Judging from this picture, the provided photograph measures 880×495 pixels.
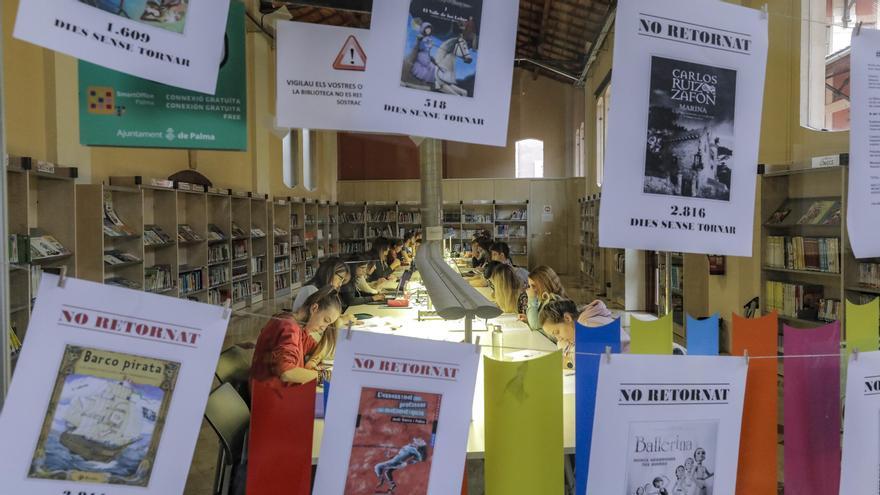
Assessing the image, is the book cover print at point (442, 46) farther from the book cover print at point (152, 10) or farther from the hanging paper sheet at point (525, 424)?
the hanging paper sheet at point (525, 424)

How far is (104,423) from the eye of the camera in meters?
0.99

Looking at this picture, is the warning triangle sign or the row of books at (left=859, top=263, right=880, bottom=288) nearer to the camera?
the warning triangle sign

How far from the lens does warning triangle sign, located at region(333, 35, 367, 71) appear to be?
110cm

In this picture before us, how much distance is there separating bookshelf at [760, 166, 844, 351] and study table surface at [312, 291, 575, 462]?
3.06 meters

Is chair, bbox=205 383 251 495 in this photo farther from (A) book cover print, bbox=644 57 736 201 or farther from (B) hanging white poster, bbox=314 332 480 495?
(A) book cover print, bbox=644 57 736 201

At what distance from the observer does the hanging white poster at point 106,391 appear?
3.11ft

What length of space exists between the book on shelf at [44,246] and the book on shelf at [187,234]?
8.20 feet

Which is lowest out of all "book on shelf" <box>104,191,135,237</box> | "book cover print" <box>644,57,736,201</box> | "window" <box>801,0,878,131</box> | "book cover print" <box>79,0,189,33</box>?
"book on shelf" <box>104,191,135,237</box>

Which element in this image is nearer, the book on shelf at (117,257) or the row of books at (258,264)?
the book on shelf at (117,257)

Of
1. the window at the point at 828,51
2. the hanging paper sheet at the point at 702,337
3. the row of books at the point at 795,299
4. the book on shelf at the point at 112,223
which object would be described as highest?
the window at the point at 828,51

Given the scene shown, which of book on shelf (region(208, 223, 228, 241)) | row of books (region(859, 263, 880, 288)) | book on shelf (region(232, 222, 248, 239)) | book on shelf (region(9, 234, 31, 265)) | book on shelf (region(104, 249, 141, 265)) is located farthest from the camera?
book on shelf (region(232, 222, 248, 239))

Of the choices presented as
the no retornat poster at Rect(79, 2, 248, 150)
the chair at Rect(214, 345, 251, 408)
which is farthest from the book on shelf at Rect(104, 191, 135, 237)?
the chair at Rect(214, 345, 251, 408)

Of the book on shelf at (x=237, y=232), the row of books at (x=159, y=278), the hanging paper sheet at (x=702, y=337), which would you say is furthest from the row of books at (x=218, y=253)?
the hanging paper sheet at (x=702, y=337)

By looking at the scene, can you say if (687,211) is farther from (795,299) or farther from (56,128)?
(56,128)
